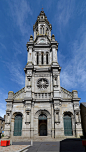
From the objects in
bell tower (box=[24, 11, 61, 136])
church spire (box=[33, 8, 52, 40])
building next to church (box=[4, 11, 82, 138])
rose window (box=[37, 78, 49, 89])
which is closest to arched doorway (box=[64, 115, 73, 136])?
building next to church (box=[4, 11, 82, 138])

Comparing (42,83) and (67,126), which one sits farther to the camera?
(42,83)

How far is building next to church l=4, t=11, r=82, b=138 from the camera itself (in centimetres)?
2484

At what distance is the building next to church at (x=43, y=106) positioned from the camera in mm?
24844

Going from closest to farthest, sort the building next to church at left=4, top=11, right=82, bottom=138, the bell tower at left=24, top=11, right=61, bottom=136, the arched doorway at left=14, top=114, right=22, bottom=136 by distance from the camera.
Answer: the building next to church at left=4, top=11, right=82, bottom=138, the arched doorway at left=14, top=114, right=22, bottom=136, the bell tower at left=24, top=11, right=61, bottom=136

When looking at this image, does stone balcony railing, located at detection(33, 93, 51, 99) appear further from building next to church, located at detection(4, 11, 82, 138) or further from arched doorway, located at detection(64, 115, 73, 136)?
arched doorway, located at detection(64, 115, 73, 136)

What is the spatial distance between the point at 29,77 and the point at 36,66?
406cm

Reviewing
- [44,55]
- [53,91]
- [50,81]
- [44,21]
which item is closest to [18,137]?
[53,91]

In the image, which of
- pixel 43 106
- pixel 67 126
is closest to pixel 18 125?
pixel 43 106

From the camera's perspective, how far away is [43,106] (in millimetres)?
26828

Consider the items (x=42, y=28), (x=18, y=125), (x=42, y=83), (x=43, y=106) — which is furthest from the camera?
(x=42, y=28)

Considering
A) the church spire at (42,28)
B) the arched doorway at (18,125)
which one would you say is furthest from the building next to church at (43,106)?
the church spire at (42,28)

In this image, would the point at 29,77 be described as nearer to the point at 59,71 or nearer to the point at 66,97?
the point at 59,71

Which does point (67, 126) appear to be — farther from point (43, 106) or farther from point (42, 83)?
point (42, 83)

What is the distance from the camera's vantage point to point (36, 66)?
3183cm
